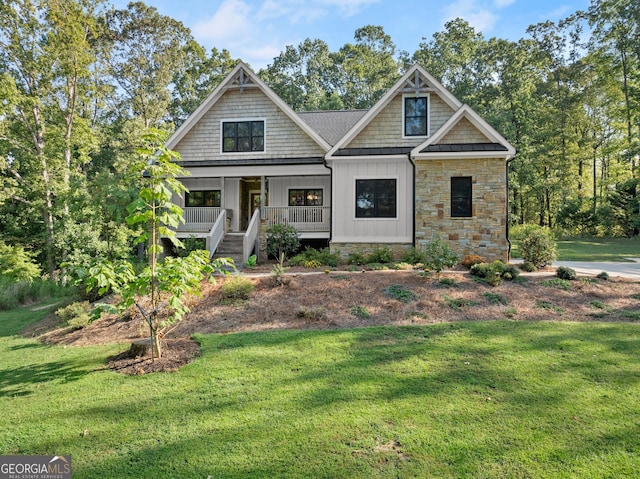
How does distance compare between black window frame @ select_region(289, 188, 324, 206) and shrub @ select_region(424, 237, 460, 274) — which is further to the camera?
black window frame @ select_region(289, 188, 324, 206)

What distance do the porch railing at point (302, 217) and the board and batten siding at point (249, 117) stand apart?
2.23m

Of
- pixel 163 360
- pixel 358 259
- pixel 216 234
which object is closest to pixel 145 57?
pixel 216 234

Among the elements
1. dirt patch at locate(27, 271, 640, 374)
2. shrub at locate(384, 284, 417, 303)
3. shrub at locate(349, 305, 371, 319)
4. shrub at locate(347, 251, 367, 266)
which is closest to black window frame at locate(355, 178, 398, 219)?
shrub at locate(347, 251, 367, 266)

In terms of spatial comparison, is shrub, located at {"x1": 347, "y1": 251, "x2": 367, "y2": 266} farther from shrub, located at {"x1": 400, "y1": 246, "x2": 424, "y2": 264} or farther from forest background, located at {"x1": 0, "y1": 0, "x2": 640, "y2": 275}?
forest background, located at {"x1": 0, "y1": 0, "x2": 640, "y2": 275}

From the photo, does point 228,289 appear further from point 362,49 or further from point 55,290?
point 362,49

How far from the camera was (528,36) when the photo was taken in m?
32.8

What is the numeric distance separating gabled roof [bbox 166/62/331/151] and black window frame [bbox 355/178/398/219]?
2.38 metres

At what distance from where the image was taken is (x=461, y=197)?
43.4 ft

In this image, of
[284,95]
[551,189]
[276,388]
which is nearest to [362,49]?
[284,95]

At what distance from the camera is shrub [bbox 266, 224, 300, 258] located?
14.4m

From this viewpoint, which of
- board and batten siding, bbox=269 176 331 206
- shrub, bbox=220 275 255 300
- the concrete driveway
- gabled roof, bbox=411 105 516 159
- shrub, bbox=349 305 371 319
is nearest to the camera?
shrub, bbox=349 305 371 319

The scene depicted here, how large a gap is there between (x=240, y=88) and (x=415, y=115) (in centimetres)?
744

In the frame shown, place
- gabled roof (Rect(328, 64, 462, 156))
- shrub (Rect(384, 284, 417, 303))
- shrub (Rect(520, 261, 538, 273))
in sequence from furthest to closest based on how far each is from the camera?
1. gabled roof (Rect(328, 64, 462, 156))
2. shrub (Rect(520, 261, 538, 273))
3. shrub (Rect(384, 284, 417, 303))

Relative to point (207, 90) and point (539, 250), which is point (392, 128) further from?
point (207, 90)
